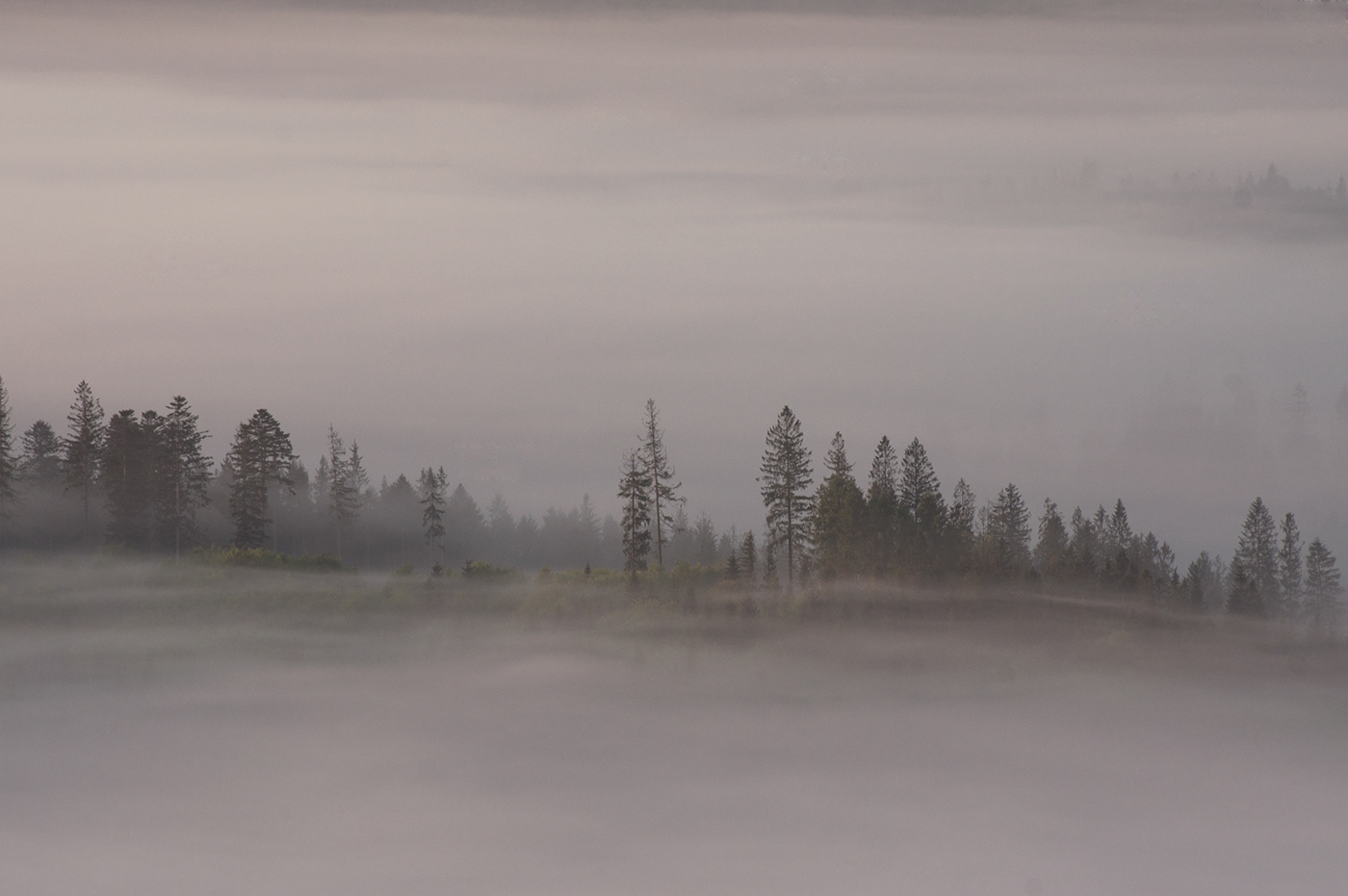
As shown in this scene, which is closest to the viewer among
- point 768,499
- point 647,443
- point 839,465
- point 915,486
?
point 647,443

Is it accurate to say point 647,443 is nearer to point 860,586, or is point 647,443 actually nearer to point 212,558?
point 860,586

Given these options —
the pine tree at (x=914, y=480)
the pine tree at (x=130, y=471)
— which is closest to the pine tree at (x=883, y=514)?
the pine tree at (x=914, y=480)

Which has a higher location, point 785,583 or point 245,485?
point 245,485

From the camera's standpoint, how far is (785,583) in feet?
642

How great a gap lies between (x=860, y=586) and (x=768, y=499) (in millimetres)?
37513

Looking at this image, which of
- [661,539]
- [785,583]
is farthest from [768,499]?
[785,583]

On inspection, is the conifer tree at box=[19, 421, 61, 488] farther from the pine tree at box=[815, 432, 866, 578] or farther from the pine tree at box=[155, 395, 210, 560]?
the pine tree at box=[815, 432, 866, 578]

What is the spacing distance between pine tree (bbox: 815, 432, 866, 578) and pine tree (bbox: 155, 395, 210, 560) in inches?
3273

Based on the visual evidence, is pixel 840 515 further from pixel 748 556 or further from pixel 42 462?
pixel 42 462

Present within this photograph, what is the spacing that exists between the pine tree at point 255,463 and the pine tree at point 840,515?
239ft

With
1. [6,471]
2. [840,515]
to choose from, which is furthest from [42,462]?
[840,515]

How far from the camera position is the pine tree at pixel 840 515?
17825cm

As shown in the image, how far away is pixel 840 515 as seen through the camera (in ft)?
590

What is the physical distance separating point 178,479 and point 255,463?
11269 millimetres
